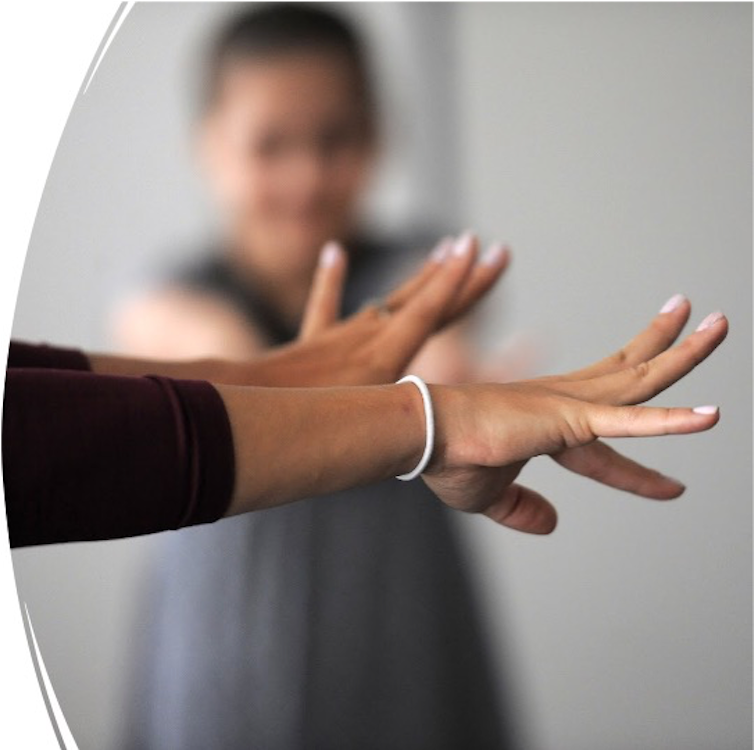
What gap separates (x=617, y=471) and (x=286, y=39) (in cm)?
59

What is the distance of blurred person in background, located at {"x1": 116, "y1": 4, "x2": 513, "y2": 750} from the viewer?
0.88 metres

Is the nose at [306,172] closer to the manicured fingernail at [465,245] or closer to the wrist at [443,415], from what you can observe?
the manicured fingernail at [465,245]

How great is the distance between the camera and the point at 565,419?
364 millimetres

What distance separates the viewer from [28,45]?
0.36 metres

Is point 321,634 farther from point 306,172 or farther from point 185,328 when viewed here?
point 306,172

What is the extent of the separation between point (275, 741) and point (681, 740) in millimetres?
381

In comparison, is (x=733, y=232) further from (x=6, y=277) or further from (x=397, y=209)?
(x=6, y=277)

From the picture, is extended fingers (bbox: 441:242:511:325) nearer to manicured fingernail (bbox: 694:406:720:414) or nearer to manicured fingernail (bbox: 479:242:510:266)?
manicured fingernail (bbox: 479:242:510:266)

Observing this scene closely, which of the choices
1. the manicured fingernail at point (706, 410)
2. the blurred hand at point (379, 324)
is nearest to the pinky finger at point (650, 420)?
the manicured fingernail at point (706, 410)

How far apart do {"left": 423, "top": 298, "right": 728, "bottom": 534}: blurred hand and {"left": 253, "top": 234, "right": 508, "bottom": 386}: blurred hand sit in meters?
0.14

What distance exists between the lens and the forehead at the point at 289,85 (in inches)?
35.2

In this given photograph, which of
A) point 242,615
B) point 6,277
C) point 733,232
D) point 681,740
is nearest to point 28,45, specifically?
point 6,277

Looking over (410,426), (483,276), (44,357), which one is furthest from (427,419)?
(483,276)

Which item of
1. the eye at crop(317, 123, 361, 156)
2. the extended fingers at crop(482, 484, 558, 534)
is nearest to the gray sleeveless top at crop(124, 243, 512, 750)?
the eye at crop(317, 123, 361, 156)
